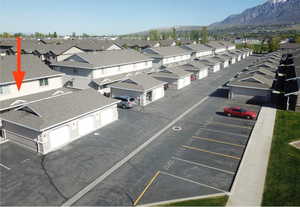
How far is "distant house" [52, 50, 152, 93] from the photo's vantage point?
41594 millimetres

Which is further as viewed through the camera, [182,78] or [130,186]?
[182,78]

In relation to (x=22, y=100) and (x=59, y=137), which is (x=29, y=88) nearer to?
(x=22, y=100)

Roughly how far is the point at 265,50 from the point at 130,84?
11090 centimetres

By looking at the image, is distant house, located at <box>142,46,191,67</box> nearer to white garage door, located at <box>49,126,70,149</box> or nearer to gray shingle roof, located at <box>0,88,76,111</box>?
gray shingle roof, located at <box>0,88,76,111</box>

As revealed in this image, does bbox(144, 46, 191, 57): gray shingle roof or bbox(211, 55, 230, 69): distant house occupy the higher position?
bbox(144, 46, 191, 57): gray shingle roof

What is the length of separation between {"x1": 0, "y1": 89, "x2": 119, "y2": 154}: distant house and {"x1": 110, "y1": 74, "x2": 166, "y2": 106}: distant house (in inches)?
376

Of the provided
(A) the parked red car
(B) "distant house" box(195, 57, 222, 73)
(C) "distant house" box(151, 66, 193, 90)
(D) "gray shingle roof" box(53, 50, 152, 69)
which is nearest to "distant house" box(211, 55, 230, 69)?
(B) "distant house" box(195, 57, 222, 73)

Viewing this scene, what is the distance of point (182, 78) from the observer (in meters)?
50.0

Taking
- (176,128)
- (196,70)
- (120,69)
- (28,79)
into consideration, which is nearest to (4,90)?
(28,79)

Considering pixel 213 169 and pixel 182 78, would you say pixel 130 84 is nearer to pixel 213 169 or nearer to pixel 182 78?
pixel 182 78

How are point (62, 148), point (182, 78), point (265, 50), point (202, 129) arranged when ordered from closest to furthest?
A: 1. point (62, 148)
2. point (202, 129)
3. point (182, 78)
4. point (265, 50)

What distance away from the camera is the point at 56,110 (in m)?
24.0

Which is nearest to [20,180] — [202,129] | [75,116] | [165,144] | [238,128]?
[75,116]

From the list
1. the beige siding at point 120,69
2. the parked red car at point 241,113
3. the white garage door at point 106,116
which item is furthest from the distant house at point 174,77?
the white garage door at point 106,116
